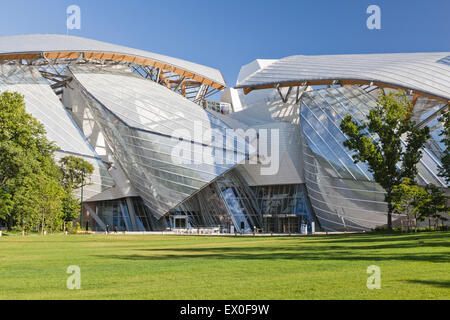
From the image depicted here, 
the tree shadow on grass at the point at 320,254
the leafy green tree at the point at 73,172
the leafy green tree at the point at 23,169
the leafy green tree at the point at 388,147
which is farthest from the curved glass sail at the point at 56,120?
the tree shadow on grass at the point at 320,254

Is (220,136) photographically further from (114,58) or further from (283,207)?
(114,58)

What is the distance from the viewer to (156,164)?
49.9 m

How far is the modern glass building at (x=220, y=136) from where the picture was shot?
4647cm

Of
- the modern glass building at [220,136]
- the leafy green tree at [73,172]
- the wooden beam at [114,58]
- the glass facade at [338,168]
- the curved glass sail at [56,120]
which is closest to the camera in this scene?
the glass facade at [338,168]

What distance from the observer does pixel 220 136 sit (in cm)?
5388

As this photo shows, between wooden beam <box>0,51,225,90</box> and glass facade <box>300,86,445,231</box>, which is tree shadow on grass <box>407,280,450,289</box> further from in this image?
wooden beam <box>0,51,225,90</box>

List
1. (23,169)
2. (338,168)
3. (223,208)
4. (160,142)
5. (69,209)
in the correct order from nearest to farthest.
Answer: (23,169) → (338,168) → (69,209) → (160,142) → (223,208)

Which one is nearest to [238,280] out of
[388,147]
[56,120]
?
[388,147]

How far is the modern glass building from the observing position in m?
46.5

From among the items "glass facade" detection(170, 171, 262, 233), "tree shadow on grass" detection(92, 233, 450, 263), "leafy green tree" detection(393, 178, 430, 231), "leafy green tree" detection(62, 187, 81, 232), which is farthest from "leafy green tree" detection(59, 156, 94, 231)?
"tree shadow on grass" detection(92, 233, 450, 263)
